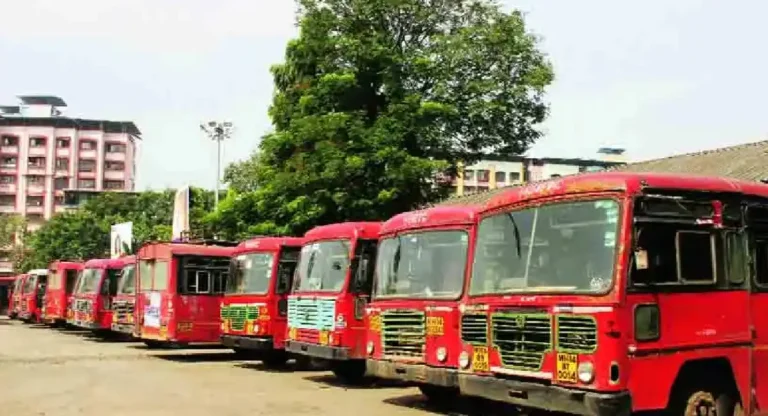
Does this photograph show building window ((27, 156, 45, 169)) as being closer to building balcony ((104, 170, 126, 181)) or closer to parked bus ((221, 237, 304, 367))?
building balcony ((104, 170, 126, 181))

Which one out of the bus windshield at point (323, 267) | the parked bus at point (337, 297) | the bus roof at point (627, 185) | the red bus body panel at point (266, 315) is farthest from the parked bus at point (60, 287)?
the bus roof at point (627, 185)

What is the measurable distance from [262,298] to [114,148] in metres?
102

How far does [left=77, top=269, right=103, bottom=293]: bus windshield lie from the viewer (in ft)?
94.5

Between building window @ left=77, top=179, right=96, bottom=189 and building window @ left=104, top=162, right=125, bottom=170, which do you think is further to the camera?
building window @ left=104, top=162, right=125, bottom=170

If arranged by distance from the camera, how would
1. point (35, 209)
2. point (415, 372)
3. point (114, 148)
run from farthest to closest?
point (114, 148) → point (35, 209) → point (415, 372)

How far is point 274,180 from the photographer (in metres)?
29.6

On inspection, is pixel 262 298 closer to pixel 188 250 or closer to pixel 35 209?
pixel 188 250

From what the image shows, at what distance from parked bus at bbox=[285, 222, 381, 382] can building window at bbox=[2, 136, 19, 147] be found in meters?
103

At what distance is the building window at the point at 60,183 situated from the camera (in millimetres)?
110375

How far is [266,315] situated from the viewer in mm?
18016

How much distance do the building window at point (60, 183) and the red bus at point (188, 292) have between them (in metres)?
95.3

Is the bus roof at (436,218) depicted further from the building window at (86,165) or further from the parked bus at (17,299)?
the building window at (86,165)

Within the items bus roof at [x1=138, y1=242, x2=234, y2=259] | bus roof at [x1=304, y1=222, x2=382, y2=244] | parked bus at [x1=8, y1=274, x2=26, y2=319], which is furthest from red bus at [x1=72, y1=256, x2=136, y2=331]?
parked bus at [x1=8, y1=274, x2=26, y2=319]

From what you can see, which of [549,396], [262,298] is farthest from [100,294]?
[549,396]
